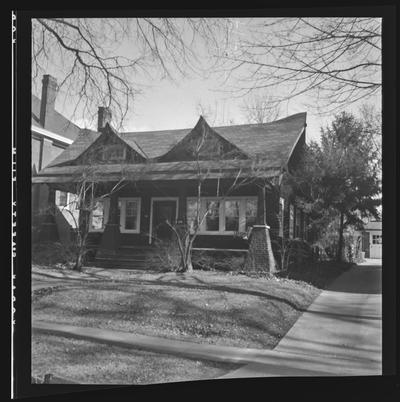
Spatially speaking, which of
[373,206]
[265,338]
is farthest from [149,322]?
[373,206]

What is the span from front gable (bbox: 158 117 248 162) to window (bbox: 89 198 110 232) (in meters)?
0.84

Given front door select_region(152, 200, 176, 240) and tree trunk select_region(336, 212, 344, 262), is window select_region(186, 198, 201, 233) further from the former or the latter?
tree trunk select_region(336, 212, 344, 262)

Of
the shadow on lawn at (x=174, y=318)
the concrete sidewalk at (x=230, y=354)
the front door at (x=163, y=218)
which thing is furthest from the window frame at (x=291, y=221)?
the concrete sidewalk at (x=230, y=354)

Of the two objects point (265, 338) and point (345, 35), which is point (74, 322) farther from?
point (345, 35)

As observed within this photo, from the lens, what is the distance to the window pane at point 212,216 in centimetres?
522

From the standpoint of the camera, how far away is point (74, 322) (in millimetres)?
4699

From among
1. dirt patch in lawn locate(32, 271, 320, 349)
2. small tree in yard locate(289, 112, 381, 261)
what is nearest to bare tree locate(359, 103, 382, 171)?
small tree in yard locate(289, 112, 381, 261)

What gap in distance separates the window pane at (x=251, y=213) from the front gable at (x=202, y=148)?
595 millimetres

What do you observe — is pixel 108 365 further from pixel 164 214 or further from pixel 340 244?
pixel 340 244

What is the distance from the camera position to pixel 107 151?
4980 millimetres

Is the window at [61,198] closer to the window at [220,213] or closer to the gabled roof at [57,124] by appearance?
the gabled roof at [57,124]

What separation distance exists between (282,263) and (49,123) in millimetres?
3273

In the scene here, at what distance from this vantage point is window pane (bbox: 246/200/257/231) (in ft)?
17.5
